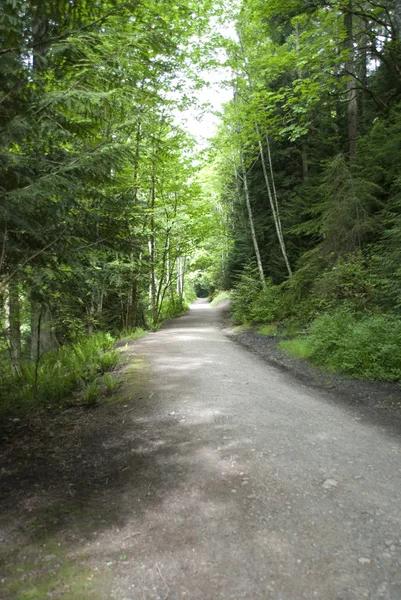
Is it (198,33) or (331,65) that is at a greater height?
(198,33)

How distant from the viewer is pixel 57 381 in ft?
20.0

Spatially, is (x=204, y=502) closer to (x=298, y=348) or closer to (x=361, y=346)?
(x=361, y=346)

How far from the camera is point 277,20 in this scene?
12.7 metres

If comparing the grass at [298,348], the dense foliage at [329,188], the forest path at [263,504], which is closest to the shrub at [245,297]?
→ the dense foliage at [329,188]

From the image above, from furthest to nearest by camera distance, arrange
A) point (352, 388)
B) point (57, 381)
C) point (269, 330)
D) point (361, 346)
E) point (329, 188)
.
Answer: point (269, 330)
point (329, 188)
point (361, 346)
point (57, 381)
point (352, 388)

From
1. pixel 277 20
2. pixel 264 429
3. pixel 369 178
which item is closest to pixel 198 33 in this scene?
pixel 277 20

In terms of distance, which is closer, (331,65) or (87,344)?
(87,344)

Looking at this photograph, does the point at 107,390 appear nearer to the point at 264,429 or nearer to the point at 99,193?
the point at 264,429

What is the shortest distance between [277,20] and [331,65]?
159 inches

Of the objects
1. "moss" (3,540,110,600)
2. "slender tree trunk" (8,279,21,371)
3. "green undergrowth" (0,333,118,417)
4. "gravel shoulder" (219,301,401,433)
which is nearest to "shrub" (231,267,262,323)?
"gravel shoulder" (219,301,401,433)

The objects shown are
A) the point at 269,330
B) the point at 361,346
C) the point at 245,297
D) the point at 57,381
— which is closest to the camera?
the point at 57,381

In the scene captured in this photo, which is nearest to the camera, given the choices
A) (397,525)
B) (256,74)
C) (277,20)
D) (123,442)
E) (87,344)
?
(397,525)

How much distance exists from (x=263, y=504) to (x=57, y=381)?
4.48m

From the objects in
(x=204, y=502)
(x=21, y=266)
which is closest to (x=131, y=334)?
(x=21, y=266)
